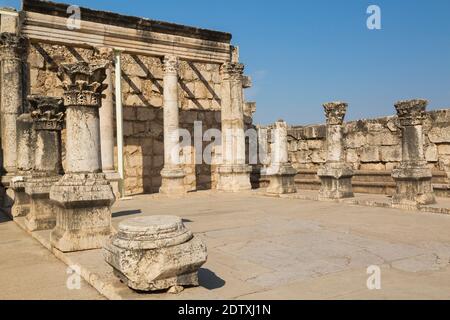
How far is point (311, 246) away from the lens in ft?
18.3

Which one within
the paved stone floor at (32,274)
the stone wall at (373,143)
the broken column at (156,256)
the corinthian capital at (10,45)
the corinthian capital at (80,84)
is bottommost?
the paved stone floor at (32,274)

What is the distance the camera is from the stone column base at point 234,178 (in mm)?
14344

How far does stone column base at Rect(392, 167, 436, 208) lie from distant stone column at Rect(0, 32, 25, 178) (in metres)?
9.42

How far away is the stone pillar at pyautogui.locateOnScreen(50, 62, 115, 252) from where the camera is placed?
5641 millimetres

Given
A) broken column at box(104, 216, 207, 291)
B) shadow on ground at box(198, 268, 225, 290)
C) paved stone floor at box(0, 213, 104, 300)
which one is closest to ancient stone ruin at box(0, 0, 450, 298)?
broken column at box(104, 216, 207, 291)

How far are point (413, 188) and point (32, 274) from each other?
762 centimetres

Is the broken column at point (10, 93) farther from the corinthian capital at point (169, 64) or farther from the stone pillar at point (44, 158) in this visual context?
the corinthian capital at point (169, 64)

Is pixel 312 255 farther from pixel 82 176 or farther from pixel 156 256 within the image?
pixel 82 176

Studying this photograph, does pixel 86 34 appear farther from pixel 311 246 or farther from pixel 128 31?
pixel 311 246

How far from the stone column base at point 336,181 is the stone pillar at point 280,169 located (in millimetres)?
1564

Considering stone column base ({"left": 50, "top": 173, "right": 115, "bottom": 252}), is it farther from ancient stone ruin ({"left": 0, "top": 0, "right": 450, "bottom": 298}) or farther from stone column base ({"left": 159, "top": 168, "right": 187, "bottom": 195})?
stone column base ({"left": 159, "top": 168, "right": 187, "bottom": 195})

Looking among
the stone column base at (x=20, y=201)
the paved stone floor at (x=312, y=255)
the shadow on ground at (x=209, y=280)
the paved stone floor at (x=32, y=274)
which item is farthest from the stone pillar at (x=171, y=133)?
the shadow on ground at (x=209, y=280)

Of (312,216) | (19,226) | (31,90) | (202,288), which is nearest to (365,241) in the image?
(312,216)
